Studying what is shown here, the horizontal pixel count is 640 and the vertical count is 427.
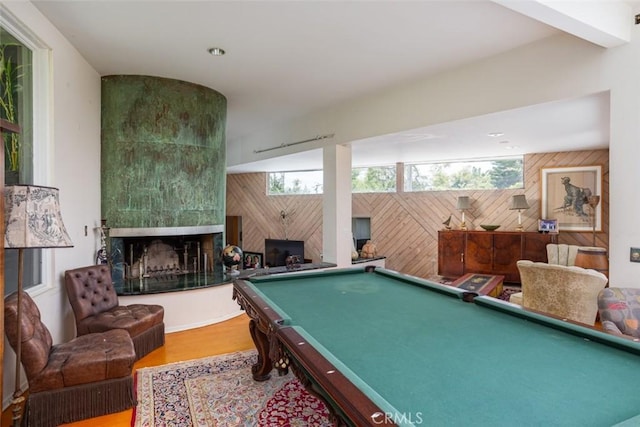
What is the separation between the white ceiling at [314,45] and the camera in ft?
9.03

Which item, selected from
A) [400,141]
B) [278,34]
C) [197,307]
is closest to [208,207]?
[197,307]

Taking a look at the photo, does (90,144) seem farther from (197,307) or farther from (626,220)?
(626,220)

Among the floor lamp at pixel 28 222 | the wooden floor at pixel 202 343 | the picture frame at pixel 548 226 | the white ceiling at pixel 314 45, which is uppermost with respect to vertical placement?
the white ceiling at pixel 314 45

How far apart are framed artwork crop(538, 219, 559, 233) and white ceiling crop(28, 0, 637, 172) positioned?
5.29 feet

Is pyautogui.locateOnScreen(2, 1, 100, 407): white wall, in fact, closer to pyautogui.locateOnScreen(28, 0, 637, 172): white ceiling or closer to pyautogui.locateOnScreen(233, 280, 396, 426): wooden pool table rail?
pyautogui.locateOnScreen(28, 0, 637, 172): white ceiling

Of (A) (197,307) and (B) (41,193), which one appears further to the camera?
(A) (197,307)

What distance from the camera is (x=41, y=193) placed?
6.93 feet

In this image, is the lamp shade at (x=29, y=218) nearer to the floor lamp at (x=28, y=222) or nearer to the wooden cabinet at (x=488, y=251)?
the floor lamp at (x=28, y=222)

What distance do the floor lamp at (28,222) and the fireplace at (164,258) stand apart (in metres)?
1.92

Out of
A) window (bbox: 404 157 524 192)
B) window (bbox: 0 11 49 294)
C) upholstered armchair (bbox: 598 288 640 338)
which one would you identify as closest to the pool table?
upholstered armchair (bbox: 598 288 640 338)

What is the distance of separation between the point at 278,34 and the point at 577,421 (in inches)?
128

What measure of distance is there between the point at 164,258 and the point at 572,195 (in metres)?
6.94

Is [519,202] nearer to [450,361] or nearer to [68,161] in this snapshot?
[450,361]

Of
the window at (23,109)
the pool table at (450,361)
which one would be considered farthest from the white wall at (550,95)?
the window at (23,109)
